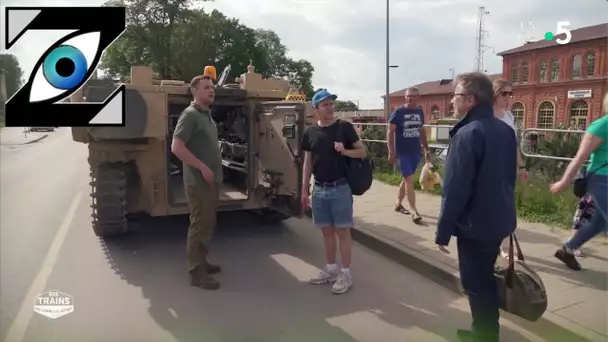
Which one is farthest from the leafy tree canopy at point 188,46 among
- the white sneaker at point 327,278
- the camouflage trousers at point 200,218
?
the white sneaker at point 327,278

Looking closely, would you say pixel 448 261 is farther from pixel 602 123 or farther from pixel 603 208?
pixel 602 123

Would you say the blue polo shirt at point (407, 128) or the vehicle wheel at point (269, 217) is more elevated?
the blue polo shirt at point (407, 128)

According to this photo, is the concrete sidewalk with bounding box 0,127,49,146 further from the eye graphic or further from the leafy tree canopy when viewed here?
the leafy tree canopy

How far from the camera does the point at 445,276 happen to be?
4.42 metres

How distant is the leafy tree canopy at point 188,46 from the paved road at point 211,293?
6.63ft

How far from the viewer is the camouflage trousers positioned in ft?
13.9

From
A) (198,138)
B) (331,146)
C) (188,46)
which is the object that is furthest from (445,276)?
(188,46)

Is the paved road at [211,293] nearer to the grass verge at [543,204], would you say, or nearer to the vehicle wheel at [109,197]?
the vehicle wheel at [109,197]

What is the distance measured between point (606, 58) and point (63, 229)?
7.01 meters

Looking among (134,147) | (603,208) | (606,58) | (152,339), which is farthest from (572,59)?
(152,339)

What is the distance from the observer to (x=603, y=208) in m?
4.00

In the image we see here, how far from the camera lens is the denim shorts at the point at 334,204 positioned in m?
4.10

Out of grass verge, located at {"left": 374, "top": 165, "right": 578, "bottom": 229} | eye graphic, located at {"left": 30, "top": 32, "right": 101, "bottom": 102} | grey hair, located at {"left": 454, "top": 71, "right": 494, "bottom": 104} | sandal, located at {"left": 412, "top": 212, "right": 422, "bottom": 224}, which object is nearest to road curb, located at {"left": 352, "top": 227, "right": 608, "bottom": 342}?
sandal, located at {"left": 412, "top": 212, "right": 422, "bottom": 224}

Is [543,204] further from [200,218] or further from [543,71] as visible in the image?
[543,71]
